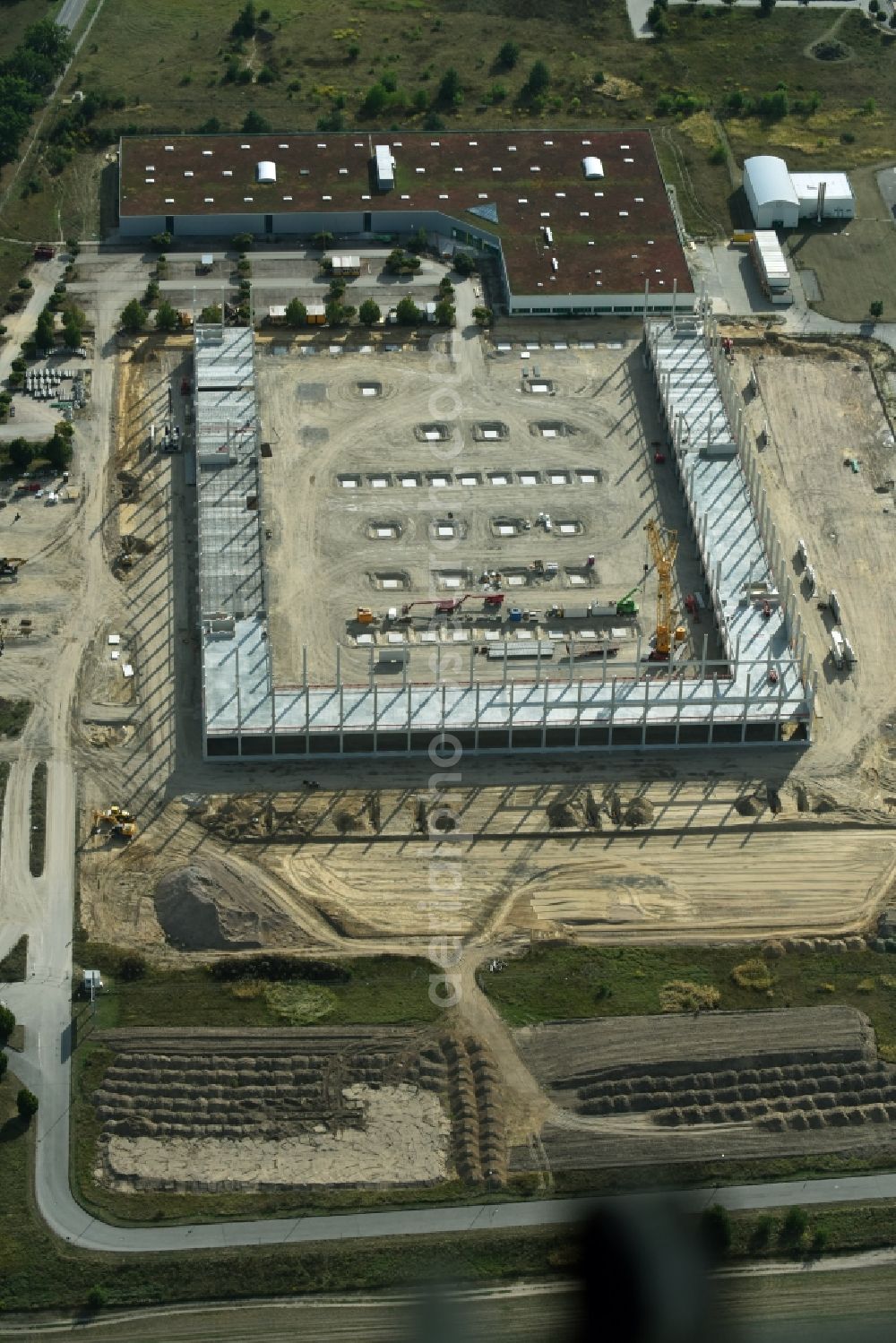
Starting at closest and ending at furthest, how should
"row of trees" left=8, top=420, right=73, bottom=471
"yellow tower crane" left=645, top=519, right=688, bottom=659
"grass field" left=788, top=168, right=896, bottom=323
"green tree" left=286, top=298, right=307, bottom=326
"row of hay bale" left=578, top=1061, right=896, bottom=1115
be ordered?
1. "row of hay bale" left=578, top=1061, right=896, bottom=1115
2. "yellow tower crane" left=645, top=519, right=688, bottom=659
3. "row of trees" left=8, top=420, right=73, bottom=471
4. "green tree" left=286, top=298, right=307, bottom=326
5. "grass field" left=788, top=168, right=896, bottom=323

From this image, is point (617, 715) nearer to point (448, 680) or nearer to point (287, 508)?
point (448, 680)

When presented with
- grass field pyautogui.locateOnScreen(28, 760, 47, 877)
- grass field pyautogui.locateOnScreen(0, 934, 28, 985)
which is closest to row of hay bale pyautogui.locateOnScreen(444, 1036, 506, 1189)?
grass field pyautogui.locateOnScreen(0, 934, 28, 985)

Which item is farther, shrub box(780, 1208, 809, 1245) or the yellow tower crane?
the yellow tower crane

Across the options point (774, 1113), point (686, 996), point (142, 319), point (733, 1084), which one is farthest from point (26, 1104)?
point (142, 319)

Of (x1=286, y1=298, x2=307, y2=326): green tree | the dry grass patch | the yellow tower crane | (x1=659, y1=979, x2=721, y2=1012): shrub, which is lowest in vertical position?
the dry grass patch

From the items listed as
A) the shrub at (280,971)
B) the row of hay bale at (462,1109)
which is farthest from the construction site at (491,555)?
the row of hay bale at (462,1109)

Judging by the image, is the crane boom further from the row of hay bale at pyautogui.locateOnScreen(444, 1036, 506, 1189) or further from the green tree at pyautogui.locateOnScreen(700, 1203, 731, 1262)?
the green tree at pyautogui.locateOnScreen(700, 1203, 731, 1262)

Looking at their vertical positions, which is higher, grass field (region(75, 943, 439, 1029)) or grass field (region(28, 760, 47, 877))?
grass field (region(75, 943, 439, 1029))
